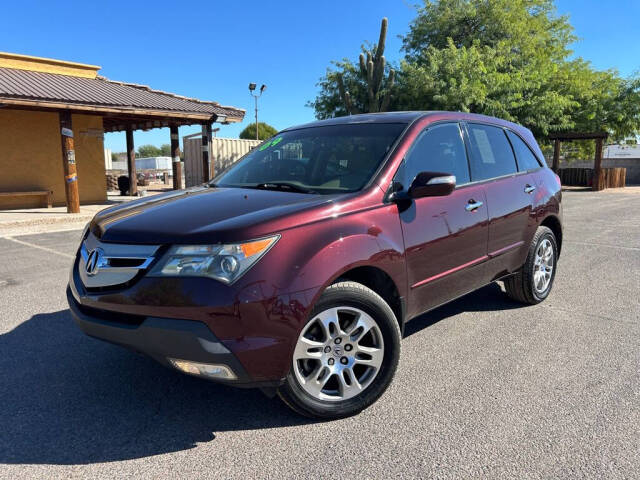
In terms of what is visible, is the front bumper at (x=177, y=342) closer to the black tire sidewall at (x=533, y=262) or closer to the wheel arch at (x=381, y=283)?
the wheel arch at (x=381, y=283)

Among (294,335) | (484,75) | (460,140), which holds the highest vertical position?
(484,75)

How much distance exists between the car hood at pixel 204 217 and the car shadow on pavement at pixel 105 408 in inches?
39.8

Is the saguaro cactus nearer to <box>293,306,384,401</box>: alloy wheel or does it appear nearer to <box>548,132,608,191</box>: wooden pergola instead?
<box>548,132,608,191</box>: wooden pergola

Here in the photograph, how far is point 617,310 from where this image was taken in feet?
15.1

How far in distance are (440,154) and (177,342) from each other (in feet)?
7.55

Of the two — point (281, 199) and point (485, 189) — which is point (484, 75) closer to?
point (485, 189)

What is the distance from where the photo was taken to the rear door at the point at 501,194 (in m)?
3.88

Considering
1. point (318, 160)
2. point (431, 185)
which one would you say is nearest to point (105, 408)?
point (318, 160)

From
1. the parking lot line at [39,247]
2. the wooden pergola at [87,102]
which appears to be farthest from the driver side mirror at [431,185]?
the wooden pergola at [87,102]

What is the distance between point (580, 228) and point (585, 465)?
30.0 feet

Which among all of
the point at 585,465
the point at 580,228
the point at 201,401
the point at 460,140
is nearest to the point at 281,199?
the point at 201,401

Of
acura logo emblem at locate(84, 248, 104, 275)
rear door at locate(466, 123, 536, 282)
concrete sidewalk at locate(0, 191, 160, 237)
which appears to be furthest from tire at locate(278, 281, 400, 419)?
concrete sidewalk at locate(0, 191, 160, 237)

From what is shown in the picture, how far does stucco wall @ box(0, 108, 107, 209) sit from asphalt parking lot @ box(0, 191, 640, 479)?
13.4 meters

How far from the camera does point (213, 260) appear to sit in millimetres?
2359
